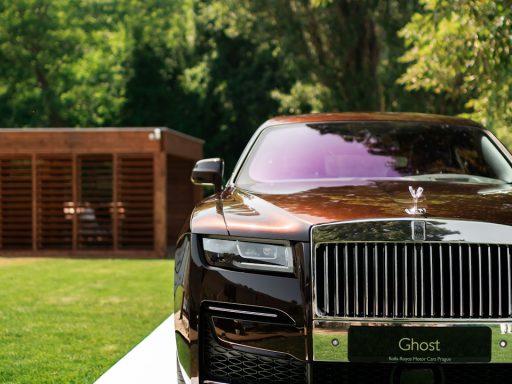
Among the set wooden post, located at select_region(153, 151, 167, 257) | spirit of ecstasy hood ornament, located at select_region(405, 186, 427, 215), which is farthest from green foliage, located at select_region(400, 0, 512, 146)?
spirit of ecstasy hood ornament, located at select_region(405, 186, 427, 215)

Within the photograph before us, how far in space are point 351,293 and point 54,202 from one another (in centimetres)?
2141

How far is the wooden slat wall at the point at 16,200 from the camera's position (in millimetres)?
24562

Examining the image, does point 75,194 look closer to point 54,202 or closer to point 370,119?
point 54,202

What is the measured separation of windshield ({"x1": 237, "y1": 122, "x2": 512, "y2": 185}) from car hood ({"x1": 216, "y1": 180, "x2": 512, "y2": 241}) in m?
0.47

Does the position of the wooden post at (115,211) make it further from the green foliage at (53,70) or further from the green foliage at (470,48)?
the green foliage at (53,70)

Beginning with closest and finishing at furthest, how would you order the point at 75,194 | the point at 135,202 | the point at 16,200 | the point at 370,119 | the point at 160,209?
the point at 370,119 → the point at 160,209 → the point at 75,194 → the point at 135,202 → the point at 16,200

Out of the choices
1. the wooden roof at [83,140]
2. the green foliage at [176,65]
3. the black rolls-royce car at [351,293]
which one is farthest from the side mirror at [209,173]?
the green foliage at [176,65]

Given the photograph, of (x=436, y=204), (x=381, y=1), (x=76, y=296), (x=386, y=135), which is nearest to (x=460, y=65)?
(x=76, y=296)

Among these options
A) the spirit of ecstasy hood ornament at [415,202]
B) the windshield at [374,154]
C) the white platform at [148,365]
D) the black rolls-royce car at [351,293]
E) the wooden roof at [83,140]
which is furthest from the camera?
the wooden roof at [83,140]

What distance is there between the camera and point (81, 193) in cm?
2445

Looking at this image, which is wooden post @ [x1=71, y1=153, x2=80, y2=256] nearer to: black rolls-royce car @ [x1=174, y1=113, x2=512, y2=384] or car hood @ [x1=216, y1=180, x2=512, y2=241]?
car hood @ [x1=216, y1=180, x2=512, y2=241]

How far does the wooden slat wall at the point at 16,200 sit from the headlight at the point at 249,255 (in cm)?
2100

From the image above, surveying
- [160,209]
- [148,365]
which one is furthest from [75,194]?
[148,365]

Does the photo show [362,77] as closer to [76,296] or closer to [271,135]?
[76,296]
